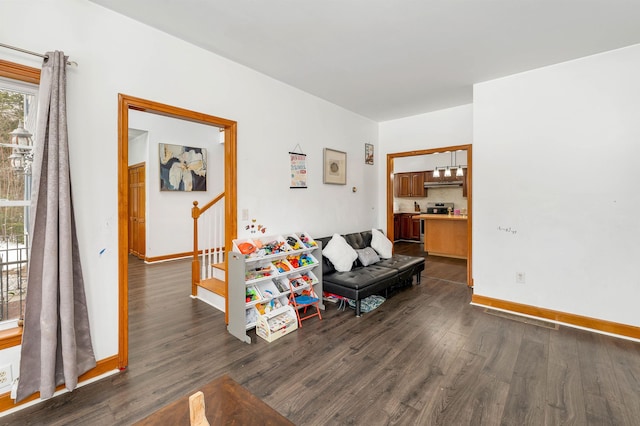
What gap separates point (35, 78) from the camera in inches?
74.7

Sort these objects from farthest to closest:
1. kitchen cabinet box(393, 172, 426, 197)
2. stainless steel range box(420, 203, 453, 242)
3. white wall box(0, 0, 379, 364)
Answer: kitchen cabinet box(393, 172, 426, 197)
stainless steel range box(420, 203, 453, 242)
white wall box(0, 0, 379, 364)

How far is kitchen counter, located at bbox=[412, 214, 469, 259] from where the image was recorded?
6.36 m

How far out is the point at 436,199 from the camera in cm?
893

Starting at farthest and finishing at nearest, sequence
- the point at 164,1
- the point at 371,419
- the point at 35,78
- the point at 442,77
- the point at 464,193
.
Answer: the point at 464,193
the point at 442,77
the point at 164,1
the point at 35,78
the point at 371,419

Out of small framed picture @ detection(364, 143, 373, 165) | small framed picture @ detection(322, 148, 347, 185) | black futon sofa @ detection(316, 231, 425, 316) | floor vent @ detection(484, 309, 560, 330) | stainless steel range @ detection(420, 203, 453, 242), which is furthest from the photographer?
stainless steel range @ detection(420, 203, 453, 242)

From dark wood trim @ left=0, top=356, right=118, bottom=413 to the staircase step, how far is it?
1274 mm

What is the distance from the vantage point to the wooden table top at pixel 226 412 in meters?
1.11

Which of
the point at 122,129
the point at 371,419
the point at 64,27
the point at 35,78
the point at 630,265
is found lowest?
the point at 371,419

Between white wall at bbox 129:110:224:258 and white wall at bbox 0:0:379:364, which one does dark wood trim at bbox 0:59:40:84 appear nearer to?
white wall at bbox 0:0:379:364

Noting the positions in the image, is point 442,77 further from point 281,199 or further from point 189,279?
point 189,279

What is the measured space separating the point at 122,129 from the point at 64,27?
72 centimetres

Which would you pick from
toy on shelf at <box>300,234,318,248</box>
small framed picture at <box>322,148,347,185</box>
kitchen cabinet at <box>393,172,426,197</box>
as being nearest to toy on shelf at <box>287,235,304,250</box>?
toy on shelf at <box>300,234,318,248</box>

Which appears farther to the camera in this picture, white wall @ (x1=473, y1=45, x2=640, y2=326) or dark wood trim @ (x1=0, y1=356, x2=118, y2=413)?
white wall @ (x1=473, y1=45, x2=640, y2=326)

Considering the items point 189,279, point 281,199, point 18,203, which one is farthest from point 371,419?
point 189,279
